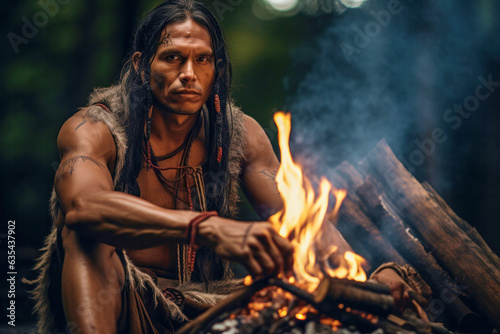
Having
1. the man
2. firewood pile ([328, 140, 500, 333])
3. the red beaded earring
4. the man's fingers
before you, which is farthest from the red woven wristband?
firewood pile ([328, 140, 500, 333])

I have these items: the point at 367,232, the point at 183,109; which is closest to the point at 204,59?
the point at 183,109

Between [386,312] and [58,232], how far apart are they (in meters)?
1.67

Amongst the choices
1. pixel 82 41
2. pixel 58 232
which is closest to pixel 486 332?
pixel 58 232

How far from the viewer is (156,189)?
3119mm

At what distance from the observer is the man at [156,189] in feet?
6.67

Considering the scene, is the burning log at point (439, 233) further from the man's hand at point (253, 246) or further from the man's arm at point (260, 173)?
the man's hand at point (253, 246)

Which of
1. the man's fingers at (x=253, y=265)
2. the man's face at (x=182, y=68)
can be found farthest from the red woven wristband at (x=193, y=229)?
the man's face at (x=182, y=68)

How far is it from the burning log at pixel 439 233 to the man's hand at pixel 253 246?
191 centimetres

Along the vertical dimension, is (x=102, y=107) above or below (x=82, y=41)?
below

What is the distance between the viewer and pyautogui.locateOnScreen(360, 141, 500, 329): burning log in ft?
10.6

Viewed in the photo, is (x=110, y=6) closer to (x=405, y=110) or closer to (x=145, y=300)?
(x=405, y=110)

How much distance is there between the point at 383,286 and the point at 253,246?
1.90ft

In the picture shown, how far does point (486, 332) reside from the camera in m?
3.28

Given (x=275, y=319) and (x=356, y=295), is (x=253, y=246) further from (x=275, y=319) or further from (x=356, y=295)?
(x=356, y=295)
